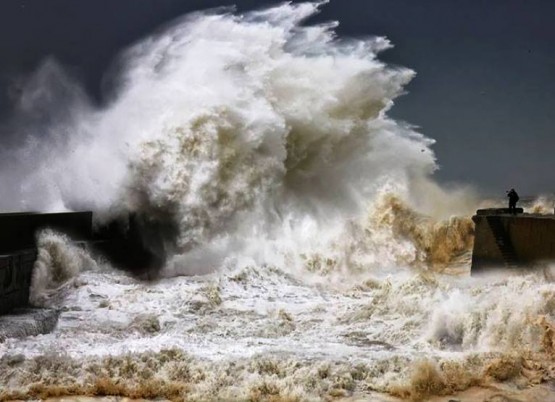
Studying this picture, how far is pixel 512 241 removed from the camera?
1127cm

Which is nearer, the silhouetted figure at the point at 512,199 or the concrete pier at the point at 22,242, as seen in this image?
the concrete pier at the point at 22,242

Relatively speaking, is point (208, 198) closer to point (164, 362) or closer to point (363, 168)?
point (363, 168)

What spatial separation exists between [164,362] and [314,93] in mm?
9234

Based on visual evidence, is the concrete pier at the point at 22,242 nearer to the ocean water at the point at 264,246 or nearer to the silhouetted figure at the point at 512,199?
the ocean water at the point at 264,246

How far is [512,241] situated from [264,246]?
4506mm

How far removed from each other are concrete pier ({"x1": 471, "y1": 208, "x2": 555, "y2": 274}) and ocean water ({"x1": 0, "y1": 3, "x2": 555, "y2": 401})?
1.90ft

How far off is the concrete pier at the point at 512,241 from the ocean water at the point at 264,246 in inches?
22.8

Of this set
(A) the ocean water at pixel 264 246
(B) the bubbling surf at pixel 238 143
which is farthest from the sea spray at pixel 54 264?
(B) the bubbling surf at pixel 238 143

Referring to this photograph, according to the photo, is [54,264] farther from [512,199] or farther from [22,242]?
[512,199]

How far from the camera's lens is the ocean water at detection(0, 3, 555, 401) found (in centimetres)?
613

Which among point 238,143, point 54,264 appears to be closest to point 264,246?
point 238,143

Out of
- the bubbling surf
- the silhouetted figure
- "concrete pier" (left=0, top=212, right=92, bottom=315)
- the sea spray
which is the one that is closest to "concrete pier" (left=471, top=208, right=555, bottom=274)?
the silhouetted figure

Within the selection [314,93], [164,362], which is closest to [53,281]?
[164,362]

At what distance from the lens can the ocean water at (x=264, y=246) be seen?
6.13 metres
